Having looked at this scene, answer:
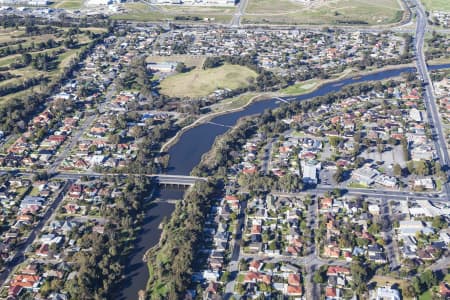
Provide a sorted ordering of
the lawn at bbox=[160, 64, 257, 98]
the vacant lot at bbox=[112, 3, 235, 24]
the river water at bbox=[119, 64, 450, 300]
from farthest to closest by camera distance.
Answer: the vacant lot at bbox=[112, 3, 235, 24], the lawn at bbox=[160, 64, 257, 98], the river water at bbox=[119, 64, 450, 300]

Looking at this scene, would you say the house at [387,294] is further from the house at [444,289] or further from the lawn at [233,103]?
the lawn at [233,103]

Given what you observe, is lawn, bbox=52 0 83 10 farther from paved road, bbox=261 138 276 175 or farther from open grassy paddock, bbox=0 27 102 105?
paved road, bbox=261 138 276 175

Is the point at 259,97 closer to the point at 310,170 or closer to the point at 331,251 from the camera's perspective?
the point at 310,170

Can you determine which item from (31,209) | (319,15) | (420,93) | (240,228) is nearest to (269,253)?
(240,228)

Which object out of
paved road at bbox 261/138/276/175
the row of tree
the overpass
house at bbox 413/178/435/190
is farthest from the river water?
house at bbox 413/178/435/190

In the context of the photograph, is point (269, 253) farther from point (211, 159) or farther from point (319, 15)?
point (319, 15)

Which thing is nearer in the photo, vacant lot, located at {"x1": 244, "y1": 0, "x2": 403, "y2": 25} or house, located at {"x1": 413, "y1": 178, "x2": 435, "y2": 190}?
house, located at {"x1": 413, "y1": 178, "x2": 435, "y2": 190}
